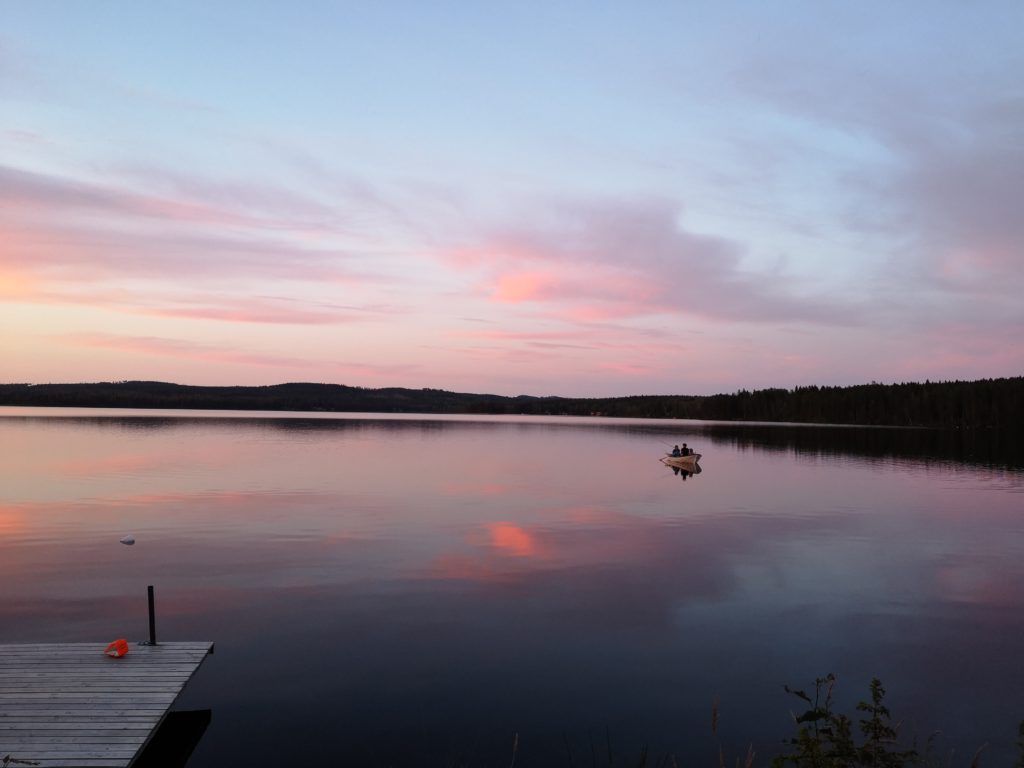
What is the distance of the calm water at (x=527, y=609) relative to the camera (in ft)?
45.2

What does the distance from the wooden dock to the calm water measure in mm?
1277

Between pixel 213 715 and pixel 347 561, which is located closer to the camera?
pixel 213 715

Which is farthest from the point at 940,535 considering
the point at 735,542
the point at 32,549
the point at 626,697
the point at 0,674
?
the point at 32,549

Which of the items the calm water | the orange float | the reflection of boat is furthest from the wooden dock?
the reflection of boat

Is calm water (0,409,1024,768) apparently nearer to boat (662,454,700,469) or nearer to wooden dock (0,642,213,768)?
wooden dock (0,642,213,768)

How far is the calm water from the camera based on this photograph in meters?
13.8

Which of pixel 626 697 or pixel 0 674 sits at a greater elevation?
pixel 0 674

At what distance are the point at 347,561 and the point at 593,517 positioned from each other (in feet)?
54.3

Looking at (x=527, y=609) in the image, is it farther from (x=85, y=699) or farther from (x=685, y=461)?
(x=685, y=461)

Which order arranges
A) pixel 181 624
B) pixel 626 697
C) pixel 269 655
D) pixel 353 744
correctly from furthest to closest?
pixel 181 624
pixel 269 655
pixel 626 697
pixel 353 744

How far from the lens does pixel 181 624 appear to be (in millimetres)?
19047

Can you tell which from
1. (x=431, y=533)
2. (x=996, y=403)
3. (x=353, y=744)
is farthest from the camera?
(x=996, y=403)

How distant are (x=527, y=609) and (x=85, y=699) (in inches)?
459

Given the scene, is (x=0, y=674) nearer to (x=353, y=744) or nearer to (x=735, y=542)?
(x=353, y=744)
